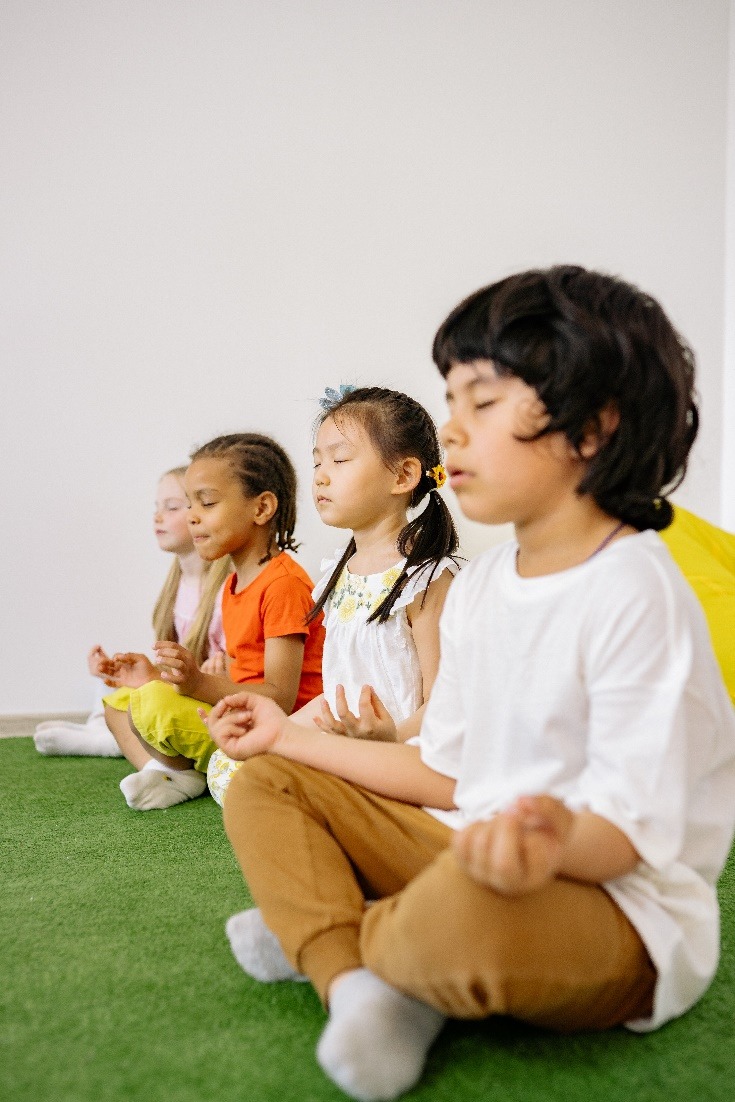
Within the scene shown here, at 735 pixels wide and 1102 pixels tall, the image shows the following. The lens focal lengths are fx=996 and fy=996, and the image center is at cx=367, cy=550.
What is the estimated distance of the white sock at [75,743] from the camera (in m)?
2.21

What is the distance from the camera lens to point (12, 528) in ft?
8.41

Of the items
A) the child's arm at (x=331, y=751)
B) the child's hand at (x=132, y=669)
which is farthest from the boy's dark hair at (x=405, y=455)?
the child's arm at (x=331, y=751)

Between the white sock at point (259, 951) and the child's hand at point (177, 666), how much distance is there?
0.66 m

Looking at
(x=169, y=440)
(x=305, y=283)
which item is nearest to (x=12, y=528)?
(x=169, y=440)

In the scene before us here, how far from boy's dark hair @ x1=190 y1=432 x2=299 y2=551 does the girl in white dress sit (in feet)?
1.21

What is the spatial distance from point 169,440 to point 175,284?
41 cm

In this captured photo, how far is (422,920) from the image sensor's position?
70 cm

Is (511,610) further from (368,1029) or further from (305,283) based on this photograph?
(305,283)

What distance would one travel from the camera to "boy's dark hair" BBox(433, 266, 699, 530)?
797 millimetres

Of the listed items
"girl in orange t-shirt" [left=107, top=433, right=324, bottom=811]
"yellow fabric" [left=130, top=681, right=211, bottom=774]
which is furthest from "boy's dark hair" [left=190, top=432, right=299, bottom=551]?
"yellow fabric" [left=130, top=681, right=211, bottom=774]

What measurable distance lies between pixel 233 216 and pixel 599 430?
79.0 inches

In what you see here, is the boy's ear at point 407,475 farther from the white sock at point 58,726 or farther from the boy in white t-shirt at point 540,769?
the white sock at point 58,726

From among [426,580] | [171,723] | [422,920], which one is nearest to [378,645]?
[426,580]

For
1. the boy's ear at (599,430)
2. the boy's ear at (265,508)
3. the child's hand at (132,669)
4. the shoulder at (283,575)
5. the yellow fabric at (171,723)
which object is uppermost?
the boy's ear at (599,430)
